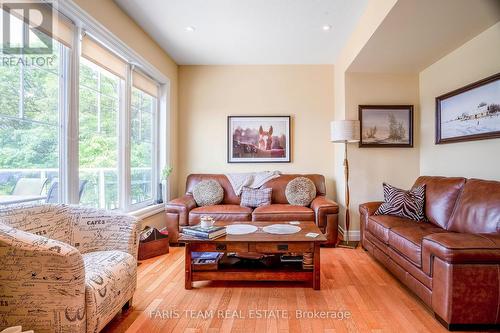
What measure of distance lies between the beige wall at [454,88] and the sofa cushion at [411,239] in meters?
0.81

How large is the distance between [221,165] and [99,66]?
224 cm

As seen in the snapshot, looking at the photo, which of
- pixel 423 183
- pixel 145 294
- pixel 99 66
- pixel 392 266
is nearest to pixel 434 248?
pixel 392 266

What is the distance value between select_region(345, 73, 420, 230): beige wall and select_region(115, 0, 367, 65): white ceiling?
0.69 metres

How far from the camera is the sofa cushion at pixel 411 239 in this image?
199 cm

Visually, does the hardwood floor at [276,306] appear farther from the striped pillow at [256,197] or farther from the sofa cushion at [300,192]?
the striped pillow at [256,197]

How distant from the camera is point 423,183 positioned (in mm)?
3008

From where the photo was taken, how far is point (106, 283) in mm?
1559

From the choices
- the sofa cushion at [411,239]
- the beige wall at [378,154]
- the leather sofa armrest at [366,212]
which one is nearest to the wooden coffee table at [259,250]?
the sofa cushion at [411,239]

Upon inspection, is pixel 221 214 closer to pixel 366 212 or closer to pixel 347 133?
pixel 366 212

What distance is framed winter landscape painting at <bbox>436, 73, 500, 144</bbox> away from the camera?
243 centimetres

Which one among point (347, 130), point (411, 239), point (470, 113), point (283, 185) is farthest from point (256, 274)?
point (470, 113)

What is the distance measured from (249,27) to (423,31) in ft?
6.02

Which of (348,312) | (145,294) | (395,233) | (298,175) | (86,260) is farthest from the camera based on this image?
(298,175)

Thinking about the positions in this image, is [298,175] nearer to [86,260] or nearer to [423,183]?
[423,183]
